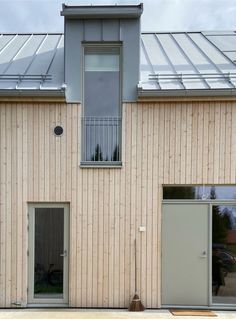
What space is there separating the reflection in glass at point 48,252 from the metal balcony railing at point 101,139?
1.30 m

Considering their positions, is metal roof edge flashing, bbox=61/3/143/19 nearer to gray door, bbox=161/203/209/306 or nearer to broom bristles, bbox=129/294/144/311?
gray door, bbox=161/203/209/306

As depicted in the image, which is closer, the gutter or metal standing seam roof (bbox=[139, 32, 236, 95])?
the gutter

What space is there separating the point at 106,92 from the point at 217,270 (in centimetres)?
421

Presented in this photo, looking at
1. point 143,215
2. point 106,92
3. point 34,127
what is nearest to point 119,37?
point 106,92

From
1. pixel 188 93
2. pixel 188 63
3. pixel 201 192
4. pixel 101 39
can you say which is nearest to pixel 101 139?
pixel 188 93

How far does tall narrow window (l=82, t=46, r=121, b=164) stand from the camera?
7375mm

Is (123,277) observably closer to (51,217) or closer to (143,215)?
(143,215)

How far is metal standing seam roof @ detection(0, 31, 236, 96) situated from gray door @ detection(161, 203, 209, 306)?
2.41 m

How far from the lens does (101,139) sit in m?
7.41

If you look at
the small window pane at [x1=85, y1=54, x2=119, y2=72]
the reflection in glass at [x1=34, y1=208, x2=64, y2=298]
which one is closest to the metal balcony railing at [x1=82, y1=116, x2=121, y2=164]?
the small window pane at [x1=85, y1=54, x2=119, y2=72]

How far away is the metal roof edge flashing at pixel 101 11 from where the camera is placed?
7.36 metres

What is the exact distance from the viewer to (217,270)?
729 centimetres

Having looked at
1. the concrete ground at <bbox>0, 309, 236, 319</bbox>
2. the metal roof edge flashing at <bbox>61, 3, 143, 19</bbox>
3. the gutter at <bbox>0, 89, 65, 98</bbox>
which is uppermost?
the metal roof edge flashing at <bbox>61, 3, 143, 19</bbox>

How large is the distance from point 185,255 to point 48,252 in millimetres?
2730
